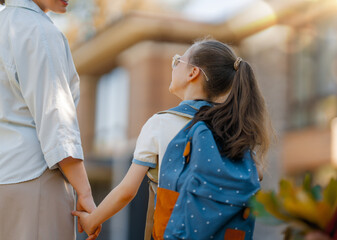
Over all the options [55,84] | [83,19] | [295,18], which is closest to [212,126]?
[55,84]

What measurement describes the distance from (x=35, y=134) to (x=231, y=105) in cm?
81

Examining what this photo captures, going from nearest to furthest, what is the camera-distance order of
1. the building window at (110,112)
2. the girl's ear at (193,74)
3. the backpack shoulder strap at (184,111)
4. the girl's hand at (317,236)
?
the girl's hand at (317,236)
the backpack shoulder strap at (184,111)
the girl's ear at (193,74)
the building window at (110,112)

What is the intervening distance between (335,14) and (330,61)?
0.92 m

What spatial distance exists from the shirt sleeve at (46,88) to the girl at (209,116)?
0.25 meters

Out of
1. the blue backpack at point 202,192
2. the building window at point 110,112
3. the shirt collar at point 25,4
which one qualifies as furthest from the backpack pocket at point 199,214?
the building window at point 110,112

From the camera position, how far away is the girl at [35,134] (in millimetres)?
2145

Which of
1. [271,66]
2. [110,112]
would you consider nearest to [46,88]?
[271,66]

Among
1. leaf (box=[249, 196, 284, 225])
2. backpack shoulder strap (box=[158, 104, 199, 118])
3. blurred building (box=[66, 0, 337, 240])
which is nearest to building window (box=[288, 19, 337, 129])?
blurred building (box=[66, 0, 337, 240])

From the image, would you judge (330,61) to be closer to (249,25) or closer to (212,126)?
(249,25)

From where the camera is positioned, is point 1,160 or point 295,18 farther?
point 295,18

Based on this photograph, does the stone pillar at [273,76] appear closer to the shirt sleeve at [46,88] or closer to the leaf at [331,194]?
the shirt sleeve at [46,88]

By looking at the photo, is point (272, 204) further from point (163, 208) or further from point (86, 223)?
point (86, 223)

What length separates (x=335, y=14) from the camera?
10469 millimetres

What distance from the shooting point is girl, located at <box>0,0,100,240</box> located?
214 centimetres
